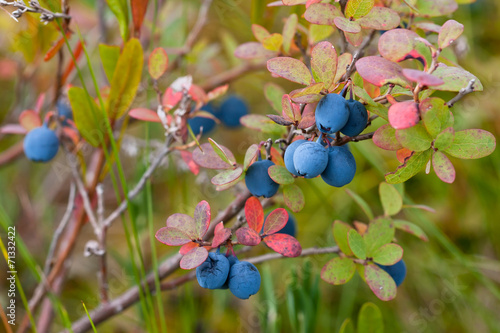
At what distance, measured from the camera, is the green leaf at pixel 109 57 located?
0.81m

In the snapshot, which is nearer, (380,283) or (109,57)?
(380,283)

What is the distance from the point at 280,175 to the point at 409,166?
0.55ft

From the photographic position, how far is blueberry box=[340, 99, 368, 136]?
57 cm

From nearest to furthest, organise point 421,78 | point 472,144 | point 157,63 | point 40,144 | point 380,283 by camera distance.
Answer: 1. point 421,78
2. point 472,144
3. point 380,283
4. point 157,63
5. point 40,144

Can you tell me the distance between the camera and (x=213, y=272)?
58cm

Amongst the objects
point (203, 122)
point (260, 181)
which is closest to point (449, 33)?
point (260, 181)

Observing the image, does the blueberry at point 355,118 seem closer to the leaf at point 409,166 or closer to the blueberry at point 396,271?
the leaf at point 409,166

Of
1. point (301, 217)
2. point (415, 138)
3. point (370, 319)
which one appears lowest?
point (301, 217)

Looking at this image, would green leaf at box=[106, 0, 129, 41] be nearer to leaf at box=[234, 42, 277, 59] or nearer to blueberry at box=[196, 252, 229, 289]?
leaf at box=[234, 42, 277, 59]

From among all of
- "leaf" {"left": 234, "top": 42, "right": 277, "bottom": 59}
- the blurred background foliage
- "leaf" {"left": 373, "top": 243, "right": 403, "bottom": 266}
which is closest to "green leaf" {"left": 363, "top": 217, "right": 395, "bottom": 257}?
"leaf" {"left": 373, "top": 243, "right": 403, "bottom": 266}

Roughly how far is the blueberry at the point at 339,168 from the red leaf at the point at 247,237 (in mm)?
124

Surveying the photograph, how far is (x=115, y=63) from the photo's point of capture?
33.3 inches

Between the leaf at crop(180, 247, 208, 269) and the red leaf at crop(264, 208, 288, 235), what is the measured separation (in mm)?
106

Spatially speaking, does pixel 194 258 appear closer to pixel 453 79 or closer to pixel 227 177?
pixel 227 177
